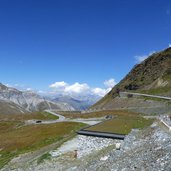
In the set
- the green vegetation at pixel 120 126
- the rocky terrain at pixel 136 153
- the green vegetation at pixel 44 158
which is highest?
the green vegetation at pixel 120 126

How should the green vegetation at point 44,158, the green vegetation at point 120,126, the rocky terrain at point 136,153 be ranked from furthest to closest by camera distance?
1. the green vegetation at point 44,158
2. the green vegetation at point 120,126
3. the rocky terrain at point 136,153

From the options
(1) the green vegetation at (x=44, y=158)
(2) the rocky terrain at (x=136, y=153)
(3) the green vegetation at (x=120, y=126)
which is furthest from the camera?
(1) the green vegetation at (x=44, y=158)

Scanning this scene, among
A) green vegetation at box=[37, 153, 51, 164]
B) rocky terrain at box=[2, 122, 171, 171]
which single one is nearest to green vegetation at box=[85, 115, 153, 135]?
rocky terrain at box=[2, 122, 171, 171]

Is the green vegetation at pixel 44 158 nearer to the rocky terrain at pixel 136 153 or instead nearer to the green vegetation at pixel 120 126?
the rocky terrain at pixel 136 153

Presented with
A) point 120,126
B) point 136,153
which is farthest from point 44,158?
point 136,153

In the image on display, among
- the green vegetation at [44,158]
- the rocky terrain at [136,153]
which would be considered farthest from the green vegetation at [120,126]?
the green vegetation at [44,158]

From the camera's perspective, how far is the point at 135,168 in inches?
926

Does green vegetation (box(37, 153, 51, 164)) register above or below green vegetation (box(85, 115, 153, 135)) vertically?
below

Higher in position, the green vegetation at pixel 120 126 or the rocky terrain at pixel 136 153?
the green vegetation at pixel 120 126

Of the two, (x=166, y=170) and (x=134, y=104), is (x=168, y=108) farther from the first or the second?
(x=166, y=170)

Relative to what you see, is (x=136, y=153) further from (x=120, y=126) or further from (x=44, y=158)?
(x=44, y=158)

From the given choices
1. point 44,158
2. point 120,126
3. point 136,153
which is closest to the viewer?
point 136,153

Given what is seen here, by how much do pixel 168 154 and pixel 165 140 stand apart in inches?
122

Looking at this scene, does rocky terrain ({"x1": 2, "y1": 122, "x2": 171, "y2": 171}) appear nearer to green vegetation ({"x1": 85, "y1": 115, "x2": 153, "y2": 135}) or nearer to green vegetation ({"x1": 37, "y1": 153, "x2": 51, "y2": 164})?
green vegetation ({"x1": 85, "y1": 115, "x2": 153, "y2": 135})
